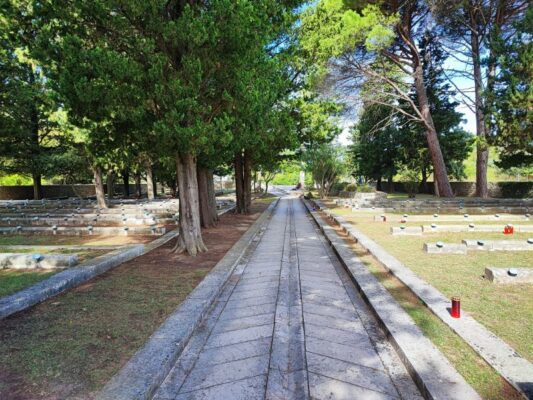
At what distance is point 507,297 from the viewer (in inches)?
177

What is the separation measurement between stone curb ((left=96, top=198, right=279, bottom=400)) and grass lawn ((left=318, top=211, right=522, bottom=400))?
2501mm

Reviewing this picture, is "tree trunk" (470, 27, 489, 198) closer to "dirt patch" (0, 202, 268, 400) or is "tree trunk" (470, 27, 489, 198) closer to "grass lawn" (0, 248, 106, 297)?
"dirt patch" (0, 202, 268, 400)

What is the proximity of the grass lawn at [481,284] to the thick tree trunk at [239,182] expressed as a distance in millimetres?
10106

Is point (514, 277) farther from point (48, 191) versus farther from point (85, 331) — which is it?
Result: point (48, 191)

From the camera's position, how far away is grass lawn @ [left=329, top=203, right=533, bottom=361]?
11.8 feet

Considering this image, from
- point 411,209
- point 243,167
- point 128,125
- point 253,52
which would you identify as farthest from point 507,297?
point 243,167

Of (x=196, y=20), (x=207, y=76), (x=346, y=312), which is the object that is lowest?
(x=346, y=312)

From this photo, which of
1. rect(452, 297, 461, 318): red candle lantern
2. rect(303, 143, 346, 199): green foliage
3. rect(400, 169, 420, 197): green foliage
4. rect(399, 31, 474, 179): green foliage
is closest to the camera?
rect(452, 297, 461, 318): red candle lantern

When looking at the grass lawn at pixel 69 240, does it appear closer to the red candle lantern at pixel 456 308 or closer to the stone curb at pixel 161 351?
the stone curb at pixel 161 351

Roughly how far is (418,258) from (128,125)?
7220 mm

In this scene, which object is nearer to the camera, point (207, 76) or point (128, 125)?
point (207, 76)

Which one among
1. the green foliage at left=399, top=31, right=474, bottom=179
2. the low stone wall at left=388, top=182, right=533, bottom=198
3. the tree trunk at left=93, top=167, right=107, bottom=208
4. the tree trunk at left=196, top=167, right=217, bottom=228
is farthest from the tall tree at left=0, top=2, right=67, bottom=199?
the low stone wall at left=388, top=182, right=533, bottom=198

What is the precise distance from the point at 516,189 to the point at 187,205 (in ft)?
87.6

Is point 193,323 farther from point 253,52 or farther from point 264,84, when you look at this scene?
point 264,84
